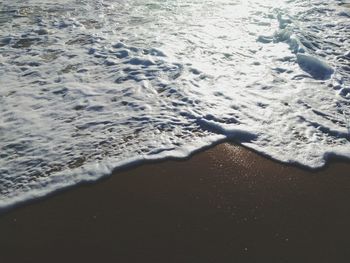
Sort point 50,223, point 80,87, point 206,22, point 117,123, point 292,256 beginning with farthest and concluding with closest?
point 206,22, point 80,87, point 117,123, point 50,223, point 292,256

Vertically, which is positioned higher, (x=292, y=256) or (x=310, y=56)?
(x=310, y=56)

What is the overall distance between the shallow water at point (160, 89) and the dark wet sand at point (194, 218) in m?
0.27

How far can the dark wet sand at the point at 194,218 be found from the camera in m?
2.68

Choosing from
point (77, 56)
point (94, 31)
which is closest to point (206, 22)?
point (94, 31)

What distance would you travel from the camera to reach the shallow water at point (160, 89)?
3.76m

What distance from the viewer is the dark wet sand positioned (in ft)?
8.80

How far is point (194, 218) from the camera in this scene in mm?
2955

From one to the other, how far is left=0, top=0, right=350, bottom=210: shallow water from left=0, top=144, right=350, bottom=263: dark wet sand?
10.6 inches

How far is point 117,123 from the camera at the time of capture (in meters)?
4.26

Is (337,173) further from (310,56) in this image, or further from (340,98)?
(310,56)

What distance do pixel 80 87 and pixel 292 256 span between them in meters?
3.59

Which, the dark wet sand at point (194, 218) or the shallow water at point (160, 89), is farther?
the shallow water at point (160, 89)

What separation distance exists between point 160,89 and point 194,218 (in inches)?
96.4

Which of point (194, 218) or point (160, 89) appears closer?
point (194, 218)
